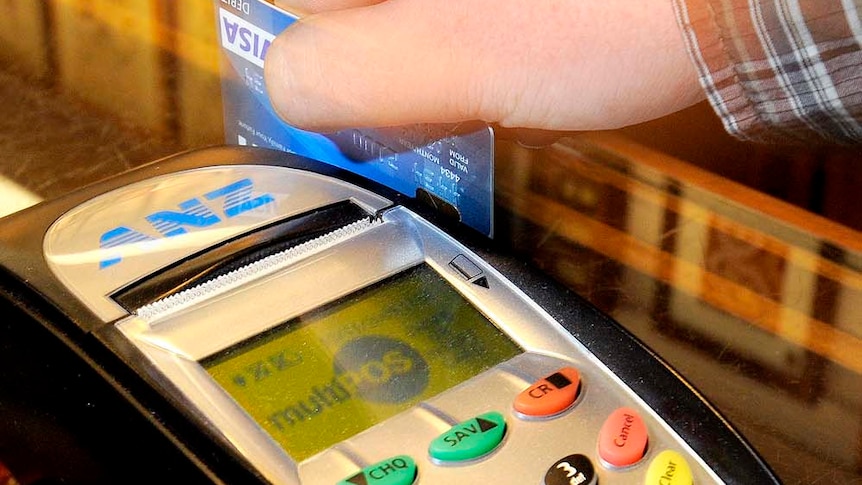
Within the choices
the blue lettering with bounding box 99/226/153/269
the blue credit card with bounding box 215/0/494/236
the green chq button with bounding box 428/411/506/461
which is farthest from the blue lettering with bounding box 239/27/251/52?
the green chq button with bounding box 428/411/506/461

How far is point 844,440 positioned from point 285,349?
185 mm

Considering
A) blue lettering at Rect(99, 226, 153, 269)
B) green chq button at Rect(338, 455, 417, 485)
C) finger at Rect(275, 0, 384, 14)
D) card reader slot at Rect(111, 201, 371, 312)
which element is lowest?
green chq button at Rect(338, 455, 417, 485)

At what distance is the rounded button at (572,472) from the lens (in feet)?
0.99

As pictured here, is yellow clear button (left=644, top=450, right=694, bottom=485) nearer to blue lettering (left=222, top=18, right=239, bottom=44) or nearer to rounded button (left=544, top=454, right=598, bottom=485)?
rounded button (left=544, top=454, right=598, bottom=485)

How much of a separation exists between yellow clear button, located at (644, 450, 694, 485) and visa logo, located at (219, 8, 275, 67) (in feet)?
0.75

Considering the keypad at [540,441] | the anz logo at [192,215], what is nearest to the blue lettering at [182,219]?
the anz logo at [192,215]

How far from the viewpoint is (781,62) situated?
344 mm

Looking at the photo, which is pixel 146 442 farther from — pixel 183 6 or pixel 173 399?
pixel 183 6

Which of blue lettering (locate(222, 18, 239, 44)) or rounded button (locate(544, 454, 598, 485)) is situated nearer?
rounded button (locate(544, 454, 598, 485))

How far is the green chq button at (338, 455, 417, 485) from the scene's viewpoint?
0.30 metres

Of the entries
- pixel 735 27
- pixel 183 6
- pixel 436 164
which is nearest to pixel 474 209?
pixel 436 164

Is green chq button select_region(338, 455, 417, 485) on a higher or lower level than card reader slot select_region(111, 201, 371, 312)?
lower

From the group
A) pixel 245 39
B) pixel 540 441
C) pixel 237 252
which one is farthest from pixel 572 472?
pixel 245 39

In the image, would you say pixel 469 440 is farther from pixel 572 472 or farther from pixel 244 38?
pixel 244 38
